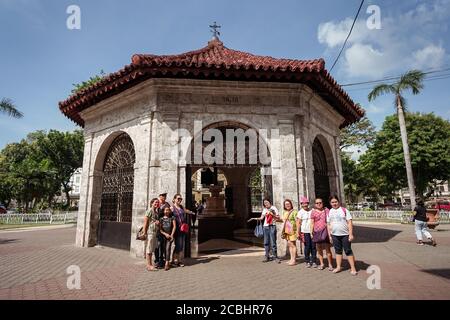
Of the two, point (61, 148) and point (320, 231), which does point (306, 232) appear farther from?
point (61, 148)

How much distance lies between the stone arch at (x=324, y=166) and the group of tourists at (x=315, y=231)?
341 cm

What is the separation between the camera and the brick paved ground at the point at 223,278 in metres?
4.08

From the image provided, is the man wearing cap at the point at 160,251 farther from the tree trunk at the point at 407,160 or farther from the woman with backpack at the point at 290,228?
the tree trunk at the point at 407,160

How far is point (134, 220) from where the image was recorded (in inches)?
280

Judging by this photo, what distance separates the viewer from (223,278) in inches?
194

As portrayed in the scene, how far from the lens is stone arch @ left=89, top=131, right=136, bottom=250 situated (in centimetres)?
814

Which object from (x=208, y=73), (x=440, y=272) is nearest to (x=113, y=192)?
(x=208, y=73)

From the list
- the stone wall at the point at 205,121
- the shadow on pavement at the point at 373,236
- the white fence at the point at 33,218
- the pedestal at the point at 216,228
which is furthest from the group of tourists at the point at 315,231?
the white fence at the point at 33,218

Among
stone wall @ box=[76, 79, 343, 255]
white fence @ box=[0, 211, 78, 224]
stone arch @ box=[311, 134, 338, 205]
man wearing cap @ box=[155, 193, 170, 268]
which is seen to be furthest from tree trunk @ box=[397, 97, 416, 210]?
white fence @ box=[0, 211, 78, 224]

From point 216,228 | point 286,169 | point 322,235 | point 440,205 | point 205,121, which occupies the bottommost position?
point 216,228

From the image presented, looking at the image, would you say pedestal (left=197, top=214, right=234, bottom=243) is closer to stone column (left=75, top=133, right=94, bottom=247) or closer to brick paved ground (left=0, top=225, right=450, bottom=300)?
brick paved ground (left=0, top=225, right=450, bottom=300)

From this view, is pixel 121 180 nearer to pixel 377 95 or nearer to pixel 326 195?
pixel 326 195

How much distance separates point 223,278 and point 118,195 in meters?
5.05

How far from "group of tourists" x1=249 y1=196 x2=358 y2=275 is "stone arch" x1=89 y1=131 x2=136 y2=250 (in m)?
4.19
